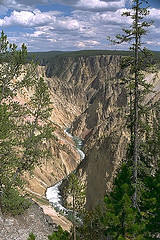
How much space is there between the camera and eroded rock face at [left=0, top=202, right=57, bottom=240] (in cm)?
1709

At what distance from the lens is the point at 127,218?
40.2 feet

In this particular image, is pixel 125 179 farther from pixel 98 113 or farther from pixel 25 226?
pixel 98 113

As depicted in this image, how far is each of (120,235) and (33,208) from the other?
1063 cm

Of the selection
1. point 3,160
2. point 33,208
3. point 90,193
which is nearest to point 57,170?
point 90,193

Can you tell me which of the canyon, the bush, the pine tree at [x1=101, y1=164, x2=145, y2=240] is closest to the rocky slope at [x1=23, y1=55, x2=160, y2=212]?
the canyon

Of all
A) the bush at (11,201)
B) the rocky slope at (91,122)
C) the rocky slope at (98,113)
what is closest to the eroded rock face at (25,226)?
the bush at (11,201)

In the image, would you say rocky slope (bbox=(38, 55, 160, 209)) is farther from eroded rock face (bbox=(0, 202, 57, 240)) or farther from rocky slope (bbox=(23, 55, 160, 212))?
eroded rock face (bbox=(0, 202, 57, 240))

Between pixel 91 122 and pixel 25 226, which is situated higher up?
pixel 25 226

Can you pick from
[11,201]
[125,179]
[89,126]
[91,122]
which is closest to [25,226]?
[11,201]

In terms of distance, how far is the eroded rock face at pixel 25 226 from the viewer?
1709 cm

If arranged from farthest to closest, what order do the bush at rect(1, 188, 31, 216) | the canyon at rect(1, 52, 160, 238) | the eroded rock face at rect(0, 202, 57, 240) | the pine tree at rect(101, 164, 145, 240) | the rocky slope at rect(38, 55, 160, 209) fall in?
the rocky slope at rect(38, 55, 160, 209)
the canyon at rect(1, 52, 160, 238)
the bush at rect(1, 188, 31, 216)
the eroded rock face at rect(0, 202, 57, 240)
the pine tree at rect(101, 164, 145, 240)

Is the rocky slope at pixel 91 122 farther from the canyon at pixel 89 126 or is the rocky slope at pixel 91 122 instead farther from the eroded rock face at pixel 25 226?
the eroded rock face at pixel 25 226

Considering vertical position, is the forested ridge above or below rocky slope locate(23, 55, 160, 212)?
above

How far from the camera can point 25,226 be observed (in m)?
18.5
